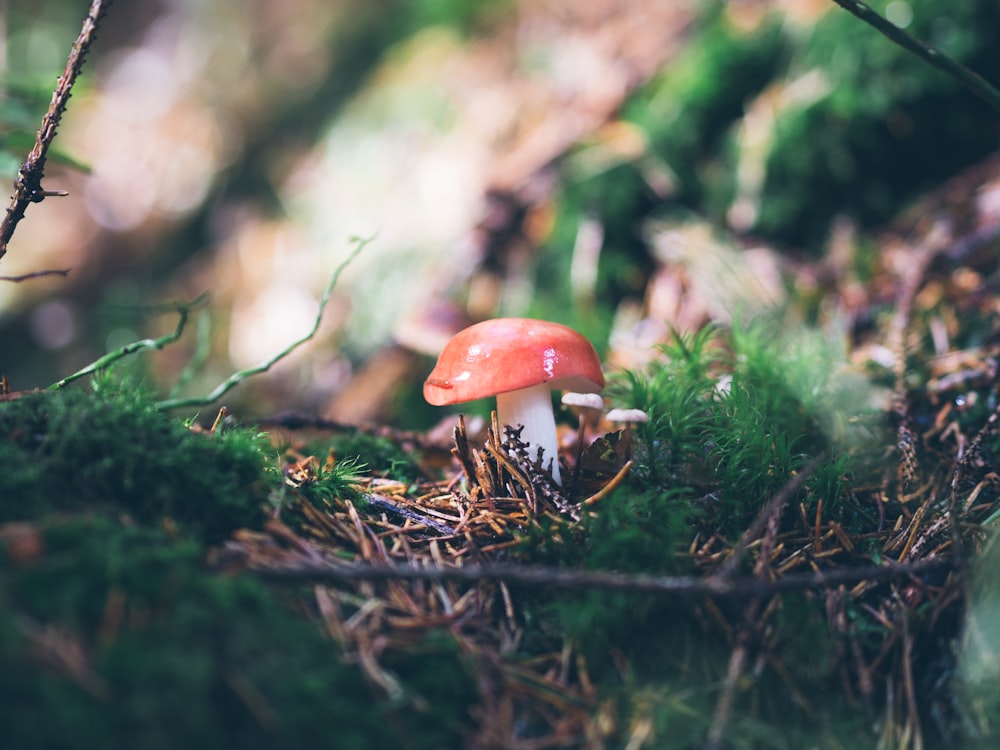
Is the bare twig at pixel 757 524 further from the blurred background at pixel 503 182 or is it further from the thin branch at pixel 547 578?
the blurred background at pixel 503 182

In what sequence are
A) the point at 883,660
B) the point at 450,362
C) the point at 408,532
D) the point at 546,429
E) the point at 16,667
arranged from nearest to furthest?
the point at 16,667
the point at 883,660
the point at 408,532
the point at 450,362
the point at 546,429

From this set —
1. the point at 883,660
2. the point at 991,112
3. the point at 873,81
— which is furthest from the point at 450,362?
the point at 991,112

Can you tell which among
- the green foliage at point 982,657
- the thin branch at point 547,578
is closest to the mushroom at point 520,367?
the thin branch at point 547,578

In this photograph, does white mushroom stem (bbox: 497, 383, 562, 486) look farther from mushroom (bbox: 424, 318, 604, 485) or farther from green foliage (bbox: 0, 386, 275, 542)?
green foliage (bbox: 0, 386, 275, 542)

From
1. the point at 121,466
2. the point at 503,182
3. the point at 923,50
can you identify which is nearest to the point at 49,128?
the point at 121,466

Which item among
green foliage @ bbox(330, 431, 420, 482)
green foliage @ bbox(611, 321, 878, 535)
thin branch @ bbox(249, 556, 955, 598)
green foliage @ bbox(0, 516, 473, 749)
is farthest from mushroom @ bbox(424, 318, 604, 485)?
green foliage @ bbox(0, 516, 473, 749)

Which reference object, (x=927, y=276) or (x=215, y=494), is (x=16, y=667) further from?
(x=927, y=276)
